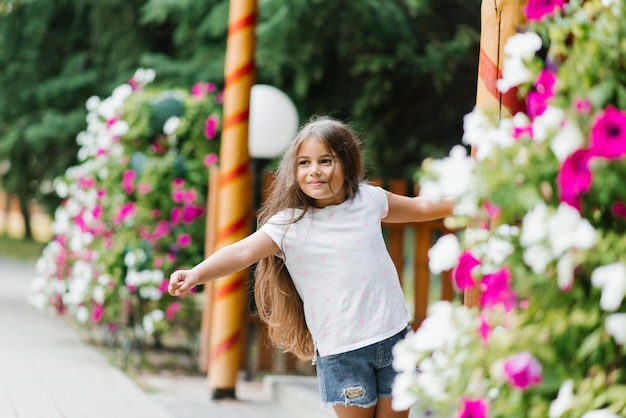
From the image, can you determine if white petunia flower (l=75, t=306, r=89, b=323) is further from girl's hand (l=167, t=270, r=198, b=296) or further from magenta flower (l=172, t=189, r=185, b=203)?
girl's hand (l=167, t=270, r=198, b=296)

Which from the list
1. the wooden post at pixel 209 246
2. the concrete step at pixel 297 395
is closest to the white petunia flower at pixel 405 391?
the concrete step at pixel 297 395

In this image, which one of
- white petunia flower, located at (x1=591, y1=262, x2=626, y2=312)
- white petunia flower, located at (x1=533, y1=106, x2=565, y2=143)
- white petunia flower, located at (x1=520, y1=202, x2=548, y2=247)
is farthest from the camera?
white petunia flower, located at (x1=533, y1=106, x2=565, y2=143)

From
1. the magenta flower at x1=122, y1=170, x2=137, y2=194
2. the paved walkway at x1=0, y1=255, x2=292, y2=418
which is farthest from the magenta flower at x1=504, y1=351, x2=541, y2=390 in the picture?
the magenta flower at x1=122, y1=170, x2=137, y2=194

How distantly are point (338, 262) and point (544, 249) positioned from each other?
167 centimetres

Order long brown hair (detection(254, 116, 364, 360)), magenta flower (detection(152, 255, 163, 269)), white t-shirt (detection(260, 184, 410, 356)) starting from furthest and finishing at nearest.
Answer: magenta flower (detection(152, 255, 163, 269)) → long brown hair (detection(254, 116, 364, 360)) → white t-shirt (detection(260, 184, 410, 356))

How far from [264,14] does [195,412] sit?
4707 millimetres

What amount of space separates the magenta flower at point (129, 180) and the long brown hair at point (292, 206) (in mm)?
4626

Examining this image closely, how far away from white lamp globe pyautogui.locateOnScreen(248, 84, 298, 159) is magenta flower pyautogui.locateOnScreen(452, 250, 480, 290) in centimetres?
563

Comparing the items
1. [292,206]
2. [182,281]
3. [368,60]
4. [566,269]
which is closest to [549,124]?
[566,269]

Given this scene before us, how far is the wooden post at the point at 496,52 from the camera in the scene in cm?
325

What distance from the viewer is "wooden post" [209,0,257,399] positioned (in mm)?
6875

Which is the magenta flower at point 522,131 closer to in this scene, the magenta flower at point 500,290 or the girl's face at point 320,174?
the magenta flower at point 500,290

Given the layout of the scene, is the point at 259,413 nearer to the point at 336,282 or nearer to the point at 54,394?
the point at 54,394

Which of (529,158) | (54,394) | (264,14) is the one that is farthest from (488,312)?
(264,14)
